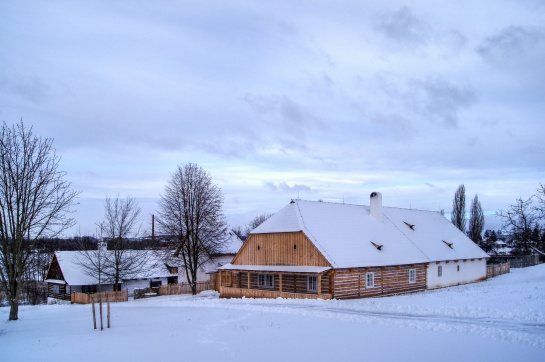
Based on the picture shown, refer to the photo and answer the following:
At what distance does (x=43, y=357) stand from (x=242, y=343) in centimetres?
658

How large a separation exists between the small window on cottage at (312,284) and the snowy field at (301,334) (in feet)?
26.0

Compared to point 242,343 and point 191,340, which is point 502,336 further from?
point 191,340

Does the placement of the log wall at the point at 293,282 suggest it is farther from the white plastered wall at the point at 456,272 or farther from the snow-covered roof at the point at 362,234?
the white plastered wall at the point at 456,272

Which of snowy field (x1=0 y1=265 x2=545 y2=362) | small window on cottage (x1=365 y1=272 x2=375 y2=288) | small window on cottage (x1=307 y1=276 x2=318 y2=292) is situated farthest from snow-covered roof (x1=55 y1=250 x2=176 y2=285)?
small window on cottage (x1=365 y1=272 x2=375 y2=288)

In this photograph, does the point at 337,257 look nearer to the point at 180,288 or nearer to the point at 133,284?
the point at 180,288

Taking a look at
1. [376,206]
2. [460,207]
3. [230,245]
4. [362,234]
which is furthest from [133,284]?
[460,207]

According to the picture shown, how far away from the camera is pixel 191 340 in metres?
16.5

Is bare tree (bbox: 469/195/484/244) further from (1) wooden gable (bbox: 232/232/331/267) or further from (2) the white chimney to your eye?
(1) wooden gable (bbox: 232/232/331/267)

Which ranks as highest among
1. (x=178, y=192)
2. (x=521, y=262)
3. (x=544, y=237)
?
(x=178, y=192)

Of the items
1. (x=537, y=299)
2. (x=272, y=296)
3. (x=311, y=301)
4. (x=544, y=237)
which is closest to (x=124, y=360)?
(x=311, y=301)

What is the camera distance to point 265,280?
38.2 meters

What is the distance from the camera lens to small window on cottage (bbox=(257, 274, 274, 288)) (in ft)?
124

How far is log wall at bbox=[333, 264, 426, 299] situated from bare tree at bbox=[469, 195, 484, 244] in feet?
154

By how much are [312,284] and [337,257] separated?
11.2 ft
